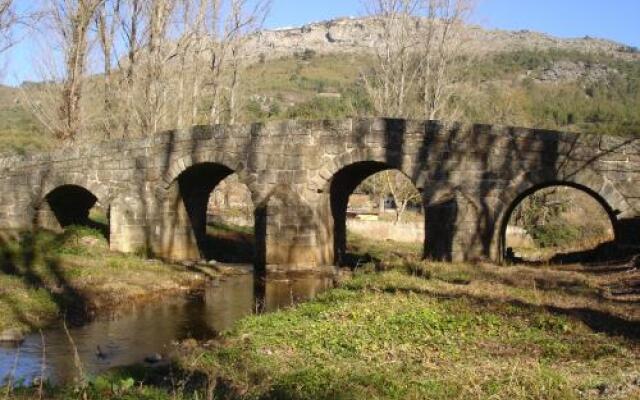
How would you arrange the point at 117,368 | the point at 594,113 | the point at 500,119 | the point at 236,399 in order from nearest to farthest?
the point at 236,399
the point at 117,368
the point at 500,119
the point at 594,113

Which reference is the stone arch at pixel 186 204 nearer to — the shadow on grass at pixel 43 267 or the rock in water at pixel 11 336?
the shadow on grass at pixel 43 267

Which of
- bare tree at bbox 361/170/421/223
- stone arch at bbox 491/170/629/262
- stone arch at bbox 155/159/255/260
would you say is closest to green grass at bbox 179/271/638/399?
stone arch at bbox 491/170/629/262

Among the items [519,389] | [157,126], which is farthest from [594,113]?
[519,389]

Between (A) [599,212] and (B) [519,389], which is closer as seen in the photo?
(B) [519,389]

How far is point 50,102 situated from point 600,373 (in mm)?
22965

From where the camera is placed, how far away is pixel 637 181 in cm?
1537

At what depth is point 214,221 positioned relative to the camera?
27.8m

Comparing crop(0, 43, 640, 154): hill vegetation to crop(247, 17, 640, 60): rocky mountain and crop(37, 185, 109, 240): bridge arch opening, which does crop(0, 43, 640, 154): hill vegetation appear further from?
crop(37, 185, 109, 240): bridge arch opening

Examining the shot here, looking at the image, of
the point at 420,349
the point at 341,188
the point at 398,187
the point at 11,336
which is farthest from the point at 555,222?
the point at 11,336

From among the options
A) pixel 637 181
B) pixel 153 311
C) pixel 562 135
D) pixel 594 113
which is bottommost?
pixel 153 311

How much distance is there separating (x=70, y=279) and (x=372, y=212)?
2454 cm

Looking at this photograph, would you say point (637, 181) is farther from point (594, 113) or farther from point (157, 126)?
point (594, 113)

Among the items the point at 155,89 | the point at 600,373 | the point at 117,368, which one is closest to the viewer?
the point at 600,373

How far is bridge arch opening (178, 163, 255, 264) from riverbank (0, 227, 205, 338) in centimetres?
242
